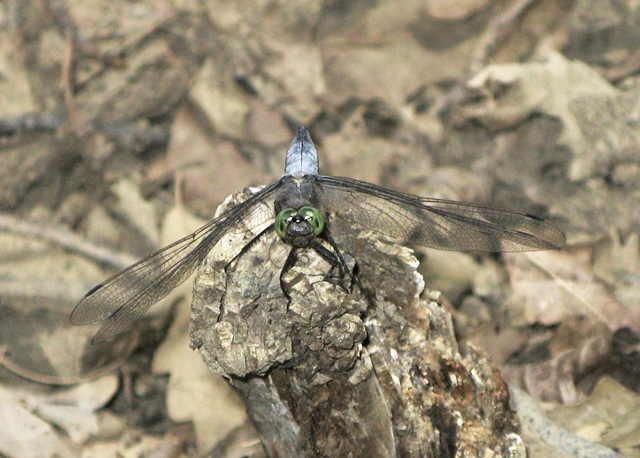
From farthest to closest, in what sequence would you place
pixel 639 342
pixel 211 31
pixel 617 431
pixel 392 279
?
pixel 211 31
pixel 639 342
pixel 617 431
pixel 392 279

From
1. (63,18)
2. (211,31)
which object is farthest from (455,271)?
(63,18)

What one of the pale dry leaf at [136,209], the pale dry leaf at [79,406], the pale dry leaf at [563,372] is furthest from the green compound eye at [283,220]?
the pale dry leaf at [136,209]

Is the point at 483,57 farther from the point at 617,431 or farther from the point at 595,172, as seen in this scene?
the point at 617,431

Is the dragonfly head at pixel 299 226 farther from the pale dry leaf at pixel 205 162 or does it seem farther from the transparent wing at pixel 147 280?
the pale dry leaf at pixel 205 162

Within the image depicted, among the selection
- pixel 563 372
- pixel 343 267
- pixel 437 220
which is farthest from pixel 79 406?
pixel 563 372

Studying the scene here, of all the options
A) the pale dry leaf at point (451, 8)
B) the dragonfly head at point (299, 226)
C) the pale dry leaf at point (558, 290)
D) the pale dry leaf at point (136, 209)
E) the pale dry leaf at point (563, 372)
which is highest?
the pale dry leaf at point (451, 8)

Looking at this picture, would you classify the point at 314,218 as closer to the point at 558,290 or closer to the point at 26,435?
the point at 558,290

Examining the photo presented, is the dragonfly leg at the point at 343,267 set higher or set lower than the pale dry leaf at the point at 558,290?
lower
